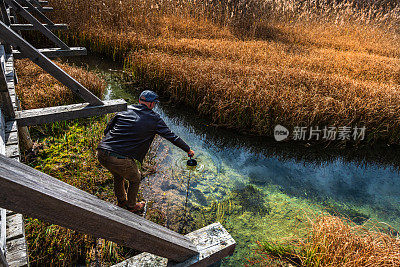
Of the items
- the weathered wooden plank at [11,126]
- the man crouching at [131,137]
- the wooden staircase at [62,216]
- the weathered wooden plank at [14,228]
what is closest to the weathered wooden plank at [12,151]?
the wooden staircase at [62,216]

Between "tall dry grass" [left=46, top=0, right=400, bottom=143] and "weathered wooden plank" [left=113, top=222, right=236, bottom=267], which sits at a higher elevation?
"tall dry grass" [left=46, top=0, right=400, bottom=143]

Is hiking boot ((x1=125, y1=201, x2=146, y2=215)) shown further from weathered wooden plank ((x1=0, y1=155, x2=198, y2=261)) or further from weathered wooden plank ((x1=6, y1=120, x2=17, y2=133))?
weathered wooden plank ((x1=0, y1=155, x2=198, y2=261))

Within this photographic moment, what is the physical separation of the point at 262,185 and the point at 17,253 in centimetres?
334

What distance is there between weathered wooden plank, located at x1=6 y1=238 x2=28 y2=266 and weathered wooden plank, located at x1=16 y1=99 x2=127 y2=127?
170 cm

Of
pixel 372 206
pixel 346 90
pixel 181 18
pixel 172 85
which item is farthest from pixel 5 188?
pixel 181 18

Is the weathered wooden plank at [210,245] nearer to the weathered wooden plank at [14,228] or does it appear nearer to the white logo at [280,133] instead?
the weathered wooden plank at [14,228]

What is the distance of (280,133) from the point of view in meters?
5.06

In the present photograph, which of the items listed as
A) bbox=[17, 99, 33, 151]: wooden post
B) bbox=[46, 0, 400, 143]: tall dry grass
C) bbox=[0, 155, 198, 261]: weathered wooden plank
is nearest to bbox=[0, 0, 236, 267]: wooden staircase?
bbox=[0, 155, 198, 261]: weathered wooden plank

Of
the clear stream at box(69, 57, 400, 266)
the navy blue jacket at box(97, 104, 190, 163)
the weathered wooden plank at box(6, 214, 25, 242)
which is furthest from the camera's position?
the clear stream at box(69, 57, 400, 266)

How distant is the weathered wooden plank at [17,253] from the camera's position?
4.34ft

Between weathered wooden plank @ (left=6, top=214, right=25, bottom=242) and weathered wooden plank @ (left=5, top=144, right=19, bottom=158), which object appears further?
weathered wooden plank @ (left=5, top=144, right=19, bottom=158)

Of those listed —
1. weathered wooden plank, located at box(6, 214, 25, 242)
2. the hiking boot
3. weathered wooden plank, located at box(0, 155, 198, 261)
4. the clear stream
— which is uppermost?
weathered wooden plank, located at box(0, 155, 198, 261)

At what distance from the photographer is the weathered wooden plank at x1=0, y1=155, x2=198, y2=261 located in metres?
0.79

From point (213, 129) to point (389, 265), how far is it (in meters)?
3.72
